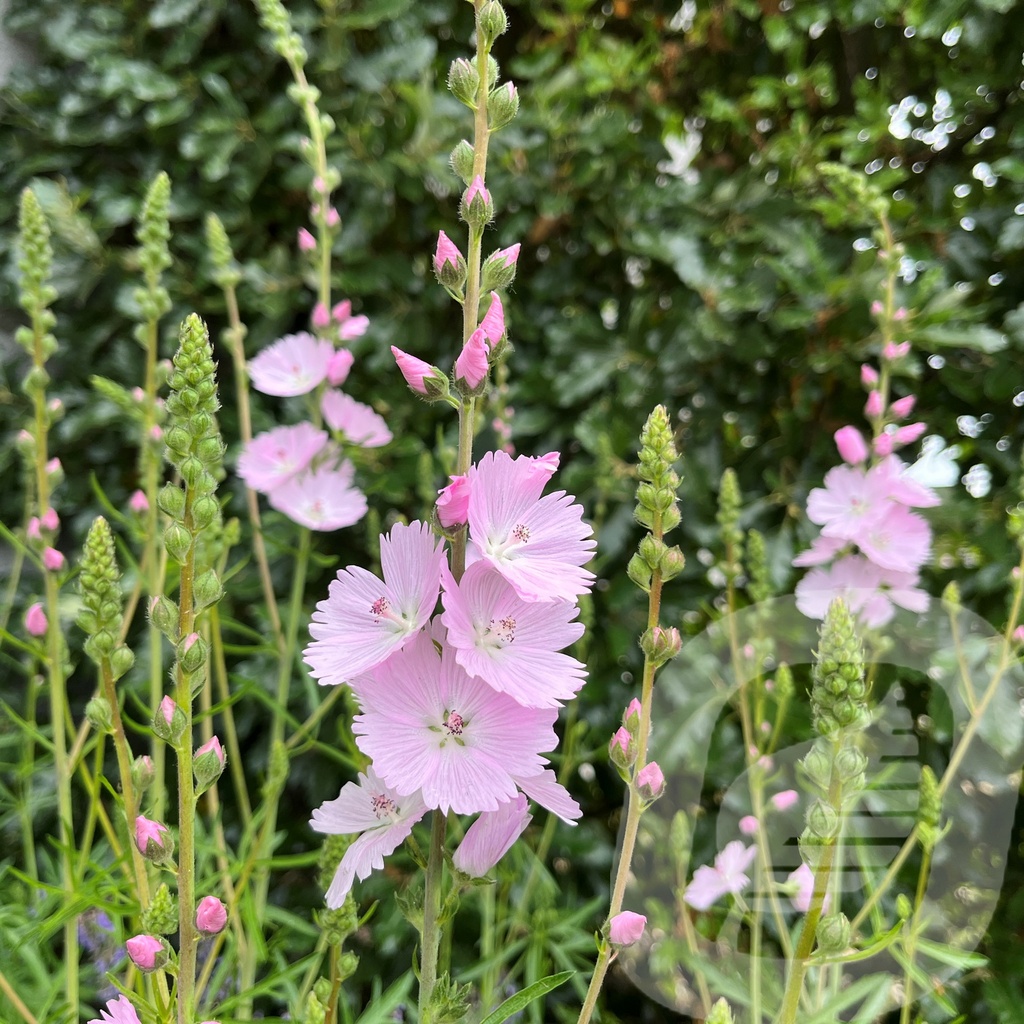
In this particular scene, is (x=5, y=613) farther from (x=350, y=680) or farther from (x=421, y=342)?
(x=350, y=680)

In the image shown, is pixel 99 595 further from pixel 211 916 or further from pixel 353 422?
pixel 353 422

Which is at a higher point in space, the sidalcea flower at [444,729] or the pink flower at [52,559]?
the sidalcea flower at [444,729]

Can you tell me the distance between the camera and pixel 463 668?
1.37ft

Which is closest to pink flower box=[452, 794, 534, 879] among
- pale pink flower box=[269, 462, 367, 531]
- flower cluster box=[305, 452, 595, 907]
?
flower cluster box=[305, 452, 595, 907]

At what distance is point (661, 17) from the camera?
4.76 feet

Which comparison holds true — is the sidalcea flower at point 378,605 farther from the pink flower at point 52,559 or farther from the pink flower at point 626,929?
the pink flower at point 52,559

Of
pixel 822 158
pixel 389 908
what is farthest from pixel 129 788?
pixel 822 158

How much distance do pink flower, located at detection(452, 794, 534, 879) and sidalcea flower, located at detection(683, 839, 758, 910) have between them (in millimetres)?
547

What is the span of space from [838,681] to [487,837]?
0.65ft

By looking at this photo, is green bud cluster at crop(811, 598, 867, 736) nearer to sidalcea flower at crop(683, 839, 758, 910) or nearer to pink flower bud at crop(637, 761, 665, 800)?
pink flower bud at crop(637, 761, 665, 800)

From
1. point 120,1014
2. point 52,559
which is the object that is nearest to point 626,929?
point 120,1014

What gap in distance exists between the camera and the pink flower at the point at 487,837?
417 mm

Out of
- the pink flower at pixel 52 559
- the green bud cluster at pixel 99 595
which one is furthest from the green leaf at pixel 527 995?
the pink flower at pixel 52 559

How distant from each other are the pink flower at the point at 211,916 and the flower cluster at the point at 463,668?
0.06 metres
